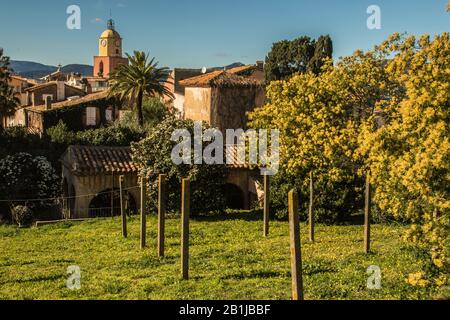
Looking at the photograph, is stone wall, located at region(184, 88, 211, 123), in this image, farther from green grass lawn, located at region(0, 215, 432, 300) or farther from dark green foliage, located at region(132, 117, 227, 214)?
green grass lawn, located at region(0, 215, 432, 300)

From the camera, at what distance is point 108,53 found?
399 feet

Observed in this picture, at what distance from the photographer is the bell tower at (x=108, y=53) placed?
388 feet

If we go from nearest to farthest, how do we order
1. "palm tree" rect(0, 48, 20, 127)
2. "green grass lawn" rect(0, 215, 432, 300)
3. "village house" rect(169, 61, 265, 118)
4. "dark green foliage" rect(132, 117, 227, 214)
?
"green grass lawn" rect(0, 215, 432, 300), "dark green foliage" rect(132, 117, 227, 214), "palm tree" rect(0, 48, 20, 127), "village house" rect(169, 61, 265, 118)

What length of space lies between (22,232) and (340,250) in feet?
47.6

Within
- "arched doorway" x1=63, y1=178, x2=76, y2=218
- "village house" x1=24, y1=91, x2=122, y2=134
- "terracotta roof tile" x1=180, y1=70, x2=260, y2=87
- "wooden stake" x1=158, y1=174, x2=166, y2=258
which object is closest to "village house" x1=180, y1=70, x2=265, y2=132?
"terracotta roof tile" x1=180, y1=70, x2=260, y2=87

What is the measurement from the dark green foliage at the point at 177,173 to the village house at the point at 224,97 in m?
18.4

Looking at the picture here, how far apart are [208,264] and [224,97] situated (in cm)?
3111

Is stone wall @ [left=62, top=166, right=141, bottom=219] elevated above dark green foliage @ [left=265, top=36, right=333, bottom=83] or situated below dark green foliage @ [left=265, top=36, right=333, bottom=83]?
below

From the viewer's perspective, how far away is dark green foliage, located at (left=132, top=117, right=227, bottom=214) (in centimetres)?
2584

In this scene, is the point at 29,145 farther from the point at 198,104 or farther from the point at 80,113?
the point at 198,104

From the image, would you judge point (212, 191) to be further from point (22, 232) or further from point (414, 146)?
point (414, 146)

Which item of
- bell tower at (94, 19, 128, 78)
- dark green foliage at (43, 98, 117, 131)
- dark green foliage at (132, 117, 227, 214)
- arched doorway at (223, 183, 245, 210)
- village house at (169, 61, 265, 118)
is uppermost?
bell tower at (94, 19, 128, 78)

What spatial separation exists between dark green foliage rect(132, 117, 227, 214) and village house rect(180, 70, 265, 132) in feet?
60.4

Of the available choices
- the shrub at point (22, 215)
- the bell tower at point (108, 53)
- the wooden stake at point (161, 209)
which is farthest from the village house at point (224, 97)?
the bell tower at point (108, 53)
